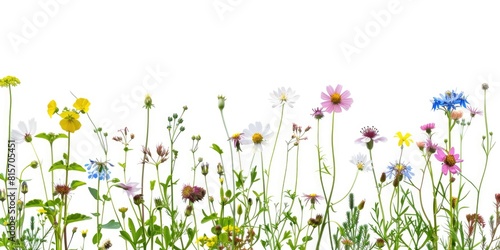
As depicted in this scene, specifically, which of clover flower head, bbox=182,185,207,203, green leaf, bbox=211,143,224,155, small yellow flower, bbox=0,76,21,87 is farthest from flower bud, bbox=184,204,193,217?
small yellow flower, bbox=0,76,21,87

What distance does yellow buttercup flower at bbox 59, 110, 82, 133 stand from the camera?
5.78ft

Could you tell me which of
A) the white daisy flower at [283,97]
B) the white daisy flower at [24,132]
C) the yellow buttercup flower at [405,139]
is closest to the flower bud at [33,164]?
the white daisy flower at [24,132]

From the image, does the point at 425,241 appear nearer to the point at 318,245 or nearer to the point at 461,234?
the point at 461,234

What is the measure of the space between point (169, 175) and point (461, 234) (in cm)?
91

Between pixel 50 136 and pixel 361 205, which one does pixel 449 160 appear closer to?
pixel 361 205

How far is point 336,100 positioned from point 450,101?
351 millimetres

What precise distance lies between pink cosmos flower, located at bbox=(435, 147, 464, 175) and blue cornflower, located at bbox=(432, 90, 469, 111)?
0.44 feet

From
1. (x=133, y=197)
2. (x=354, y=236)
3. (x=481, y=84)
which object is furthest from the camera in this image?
(x=481, y=84)

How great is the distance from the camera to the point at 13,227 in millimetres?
1956

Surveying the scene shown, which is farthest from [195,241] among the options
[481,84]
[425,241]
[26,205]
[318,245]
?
[481,84]

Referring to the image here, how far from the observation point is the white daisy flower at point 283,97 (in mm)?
2107

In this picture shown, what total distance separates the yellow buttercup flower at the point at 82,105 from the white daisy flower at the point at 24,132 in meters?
0.17

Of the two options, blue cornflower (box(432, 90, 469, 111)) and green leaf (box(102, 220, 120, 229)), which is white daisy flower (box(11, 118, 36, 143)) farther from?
blue cornflower (box(432, 90, 469, 111))

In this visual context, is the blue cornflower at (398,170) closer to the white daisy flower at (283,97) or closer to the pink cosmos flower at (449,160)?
the pink cosmos flower at (449,160)
